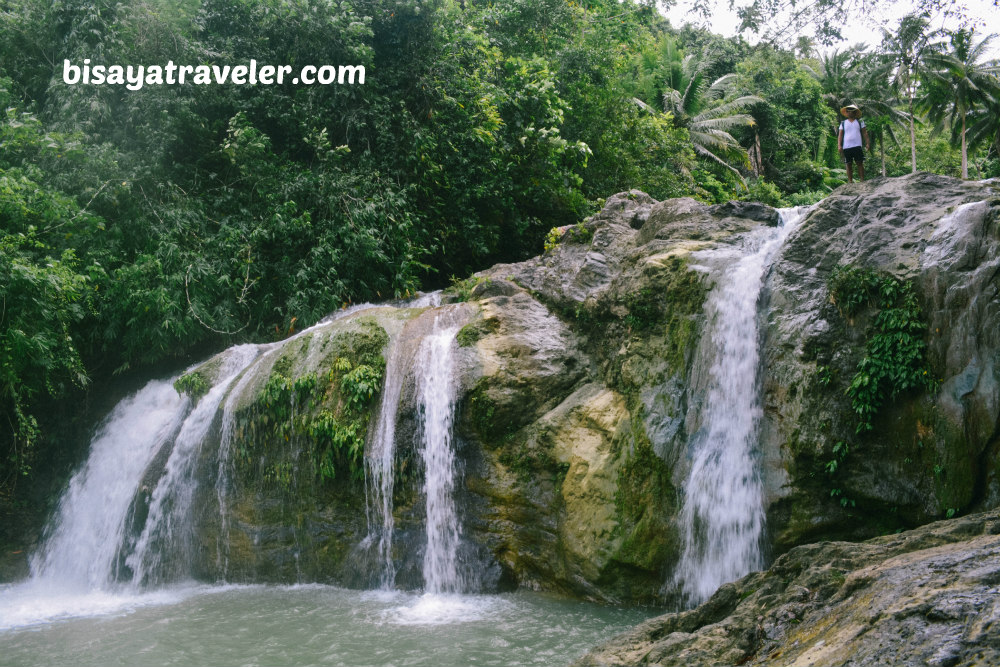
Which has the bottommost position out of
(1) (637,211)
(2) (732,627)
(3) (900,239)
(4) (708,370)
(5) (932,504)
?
(2) (732,627)

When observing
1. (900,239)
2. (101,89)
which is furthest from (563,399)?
(101,89)

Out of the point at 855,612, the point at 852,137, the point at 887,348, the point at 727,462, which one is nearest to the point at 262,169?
the point at 852,137

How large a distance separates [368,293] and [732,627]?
389 inches

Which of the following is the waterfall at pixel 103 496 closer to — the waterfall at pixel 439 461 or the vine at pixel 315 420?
the vine at pixel 315 420

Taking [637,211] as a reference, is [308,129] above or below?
above

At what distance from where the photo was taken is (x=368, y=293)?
512 inches

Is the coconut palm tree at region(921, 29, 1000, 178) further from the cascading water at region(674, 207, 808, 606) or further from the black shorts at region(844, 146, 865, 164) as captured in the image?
the cascading water at region(674, 207, 808, 606)

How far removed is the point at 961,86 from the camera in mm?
31156

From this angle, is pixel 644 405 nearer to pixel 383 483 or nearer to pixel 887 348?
pixel 887 348

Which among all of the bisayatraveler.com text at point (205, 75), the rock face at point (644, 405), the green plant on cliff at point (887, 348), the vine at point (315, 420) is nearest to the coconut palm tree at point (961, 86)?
the bisayatraveler.com text at point (205, 75)

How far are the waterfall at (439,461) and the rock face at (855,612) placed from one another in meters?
3.67

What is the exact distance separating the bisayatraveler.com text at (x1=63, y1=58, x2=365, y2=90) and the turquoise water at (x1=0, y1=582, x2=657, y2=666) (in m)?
8.86

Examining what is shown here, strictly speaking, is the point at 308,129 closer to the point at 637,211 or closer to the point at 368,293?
the point at 368,293

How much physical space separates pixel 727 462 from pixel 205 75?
1163cm
